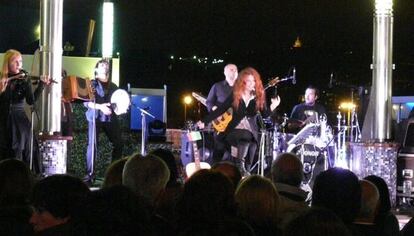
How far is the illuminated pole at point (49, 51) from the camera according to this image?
30.1 feet

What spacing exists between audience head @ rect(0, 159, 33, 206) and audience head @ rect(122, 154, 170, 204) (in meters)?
0.56

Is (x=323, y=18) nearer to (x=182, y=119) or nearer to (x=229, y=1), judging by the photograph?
(x=229, y=1)

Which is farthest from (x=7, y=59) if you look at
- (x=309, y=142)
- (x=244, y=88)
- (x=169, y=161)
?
(x=309, y=142)

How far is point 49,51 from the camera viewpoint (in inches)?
361

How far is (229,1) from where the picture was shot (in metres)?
17.0

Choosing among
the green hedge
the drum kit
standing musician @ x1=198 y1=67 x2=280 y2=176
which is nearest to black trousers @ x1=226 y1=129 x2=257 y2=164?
standing musician @ x1=198 y1=67 x2=280 y2=176

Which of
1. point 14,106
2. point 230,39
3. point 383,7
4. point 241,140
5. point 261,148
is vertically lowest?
point 261,148

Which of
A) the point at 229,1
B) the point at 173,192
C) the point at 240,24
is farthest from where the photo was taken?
the point at 240,24

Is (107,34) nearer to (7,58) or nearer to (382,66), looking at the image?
(7,58)

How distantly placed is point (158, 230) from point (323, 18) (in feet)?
48.3

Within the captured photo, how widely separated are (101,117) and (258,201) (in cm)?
663

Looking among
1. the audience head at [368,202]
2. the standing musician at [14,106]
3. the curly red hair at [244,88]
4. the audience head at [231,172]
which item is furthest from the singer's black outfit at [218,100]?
the audience head at [368,202]

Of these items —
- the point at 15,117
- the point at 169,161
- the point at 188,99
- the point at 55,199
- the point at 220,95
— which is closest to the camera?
the point at 55,199

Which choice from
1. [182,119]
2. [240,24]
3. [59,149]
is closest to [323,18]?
[240,24]
